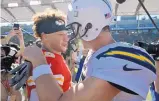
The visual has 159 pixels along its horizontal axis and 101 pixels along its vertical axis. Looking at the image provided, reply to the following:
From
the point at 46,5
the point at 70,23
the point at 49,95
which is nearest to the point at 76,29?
the point at 70,23

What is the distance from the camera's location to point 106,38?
39.4 inches

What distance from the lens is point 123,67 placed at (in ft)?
2.83

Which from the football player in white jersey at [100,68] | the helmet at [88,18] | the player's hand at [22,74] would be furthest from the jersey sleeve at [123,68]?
the player's hand at [22,74]

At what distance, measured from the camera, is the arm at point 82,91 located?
0.84 m

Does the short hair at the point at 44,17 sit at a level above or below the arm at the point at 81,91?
above

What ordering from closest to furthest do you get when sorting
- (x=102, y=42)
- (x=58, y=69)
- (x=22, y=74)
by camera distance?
(x=102, y=42), (x=22, y=74), (x=58, y=69)

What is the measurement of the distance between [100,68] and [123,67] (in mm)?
71

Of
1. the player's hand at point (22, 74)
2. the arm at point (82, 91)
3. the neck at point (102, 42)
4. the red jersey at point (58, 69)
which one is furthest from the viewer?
the red jersey at point (58, 69)

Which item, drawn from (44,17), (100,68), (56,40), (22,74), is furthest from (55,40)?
(100,68)

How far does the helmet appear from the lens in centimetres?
102

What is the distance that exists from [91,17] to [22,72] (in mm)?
403

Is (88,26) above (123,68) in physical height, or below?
above

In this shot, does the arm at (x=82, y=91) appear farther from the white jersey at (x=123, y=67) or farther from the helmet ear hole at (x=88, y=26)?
the helmet ear hole at (x=88, y=26)

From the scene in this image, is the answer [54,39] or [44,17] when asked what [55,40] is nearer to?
[54,39]
